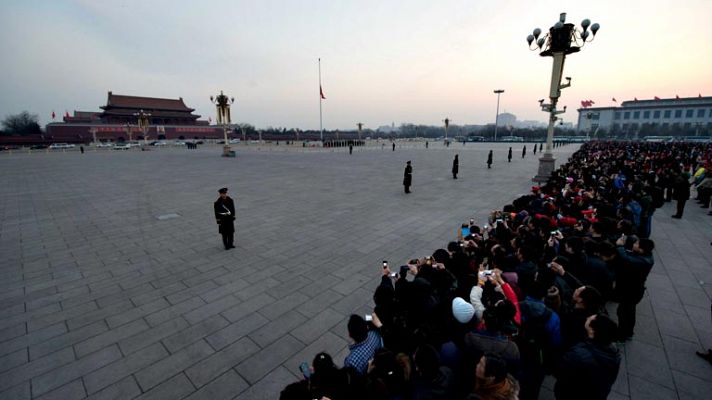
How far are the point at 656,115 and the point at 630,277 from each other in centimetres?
12525

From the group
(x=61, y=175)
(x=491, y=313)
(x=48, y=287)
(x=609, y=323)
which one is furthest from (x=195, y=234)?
(x=61, y=175)

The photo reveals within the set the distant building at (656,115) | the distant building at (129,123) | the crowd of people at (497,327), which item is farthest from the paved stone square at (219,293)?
the distant building at (656,115)

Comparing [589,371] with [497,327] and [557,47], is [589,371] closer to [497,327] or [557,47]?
[497,327]

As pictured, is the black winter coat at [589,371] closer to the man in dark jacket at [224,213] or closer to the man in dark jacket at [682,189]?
the man in dark jacket at [224,213]

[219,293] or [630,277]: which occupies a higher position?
[630,277]

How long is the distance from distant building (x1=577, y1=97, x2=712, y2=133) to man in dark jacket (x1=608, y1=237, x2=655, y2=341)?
92804 millimetres

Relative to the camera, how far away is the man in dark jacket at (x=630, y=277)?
3.85 metres

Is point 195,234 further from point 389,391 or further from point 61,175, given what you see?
point 61,175

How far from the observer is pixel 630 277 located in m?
3.88

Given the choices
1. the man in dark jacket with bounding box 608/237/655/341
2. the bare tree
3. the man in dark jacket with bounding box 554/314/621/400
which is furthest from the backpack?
the bare tree

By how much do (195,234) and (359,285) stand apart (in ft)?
18.3

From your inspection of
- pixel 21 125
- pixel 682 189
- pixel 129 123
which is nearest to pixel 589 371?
pixel 682 189

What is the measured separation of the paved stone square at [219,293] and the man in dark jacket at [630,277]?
43cm

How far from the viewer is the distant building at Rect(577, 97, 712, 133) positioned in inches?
3238
